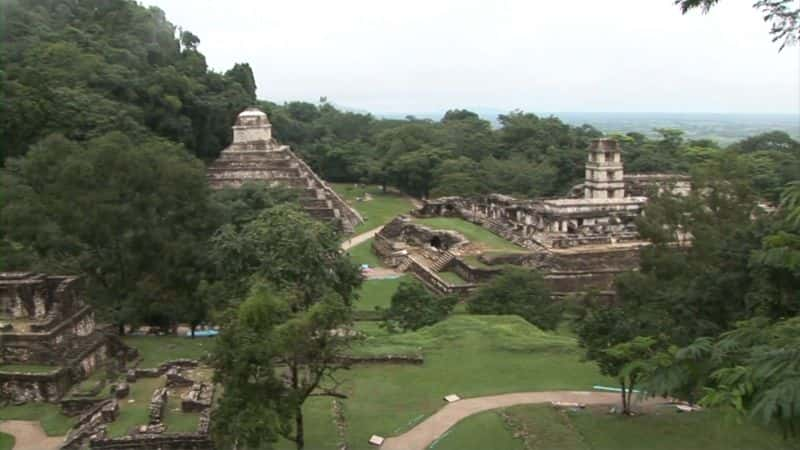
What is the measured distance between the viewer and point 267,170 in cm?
4684

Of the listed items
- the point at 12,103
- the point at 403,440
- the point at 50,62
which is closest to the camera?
the point at 403,440

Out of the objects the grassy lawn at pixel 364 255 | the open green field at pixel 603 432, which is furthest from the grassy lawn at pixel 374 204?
the open green field at pixel 603 432

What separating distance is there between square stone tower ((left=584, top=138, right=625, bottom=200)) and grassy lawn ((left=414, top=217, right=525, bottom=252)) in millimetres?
6124

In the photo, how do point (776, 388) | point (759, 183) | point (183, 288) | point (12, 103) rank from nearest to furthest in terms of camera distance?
point (776, 388)
point (183, 288)
point (12, 103)
point (759, 183)

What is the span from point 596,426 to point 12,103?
120 feet

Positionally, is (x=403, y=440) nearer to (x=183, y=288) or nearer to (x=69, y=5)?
(x=183, y=288)

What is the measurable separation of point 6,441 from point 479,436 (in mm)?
9449

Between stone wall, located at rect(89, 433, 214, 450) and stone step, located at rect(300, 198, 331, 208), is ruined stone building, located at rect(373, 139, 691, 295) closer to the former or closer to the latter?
stone step, located at rect(300, 198, 331, 208)

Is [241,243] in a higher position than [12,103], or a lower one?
lower

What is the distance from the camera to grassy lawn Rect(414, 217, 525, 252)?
39312 mm

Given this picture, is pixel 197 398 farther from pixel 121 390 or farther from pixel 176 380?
pixel 121 390

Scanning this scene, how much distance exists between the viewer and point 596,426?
1525 centimetres

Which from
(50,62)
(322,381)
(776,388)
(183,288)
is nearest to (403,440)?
(322,381)

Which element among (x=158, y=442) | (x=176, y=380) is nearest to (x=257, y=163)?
(x=176, y=380)
